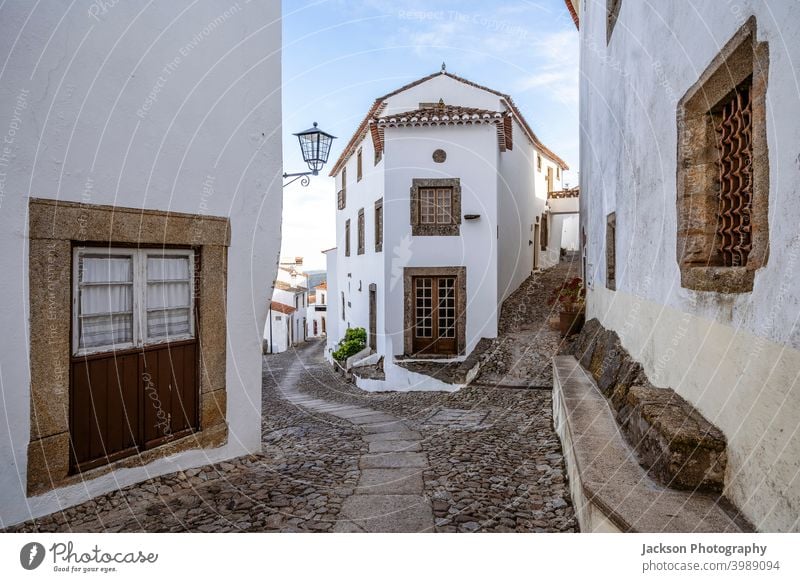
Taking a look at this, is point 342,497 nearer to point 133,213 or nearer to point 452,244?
point 133,213

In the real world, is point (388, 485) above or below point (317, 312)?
above

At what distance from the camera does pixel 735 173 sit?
3.34 metres

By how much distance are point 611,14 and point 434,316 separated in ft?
27.5

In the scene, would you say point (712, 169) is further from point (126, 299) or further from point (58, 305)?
point (58, 305)

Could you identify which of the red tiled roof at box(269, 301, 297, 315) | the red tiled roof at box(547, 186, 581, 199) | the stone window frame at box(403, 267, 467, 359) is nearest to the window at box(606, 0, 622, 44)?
the stone window frame at box(403, 267, 467, 359)

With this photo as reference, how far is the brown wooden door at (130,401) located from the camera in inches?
156

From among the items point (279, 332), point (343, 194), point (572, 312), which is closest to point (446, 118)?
point (572, 312)

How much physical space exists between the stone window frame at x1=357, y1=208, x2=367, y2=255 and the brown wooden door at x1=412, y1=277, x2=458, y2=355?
323cm

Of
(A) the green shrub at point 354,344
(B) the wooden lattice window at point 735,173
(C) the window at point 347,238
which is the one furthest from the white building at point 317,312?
(B) the wooden lattice window at point 735,173

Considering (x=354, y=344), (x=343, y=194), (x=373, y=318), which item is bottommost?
(x=354, y=344)

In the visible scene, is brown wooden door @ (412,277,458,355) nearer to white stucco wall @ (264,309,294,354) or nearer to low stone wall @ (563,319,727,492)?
low stone wall @ (563,319,727,492)

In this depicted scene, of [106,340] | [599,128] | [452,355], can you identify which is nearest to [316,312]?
[452,355]

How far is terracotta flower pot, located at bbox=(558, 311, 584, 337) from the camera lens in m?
11.3

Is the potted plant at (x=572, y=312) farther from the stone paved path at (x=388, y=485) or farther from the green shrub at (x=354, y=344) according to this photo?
the green shrub at (x=354, y=344)
